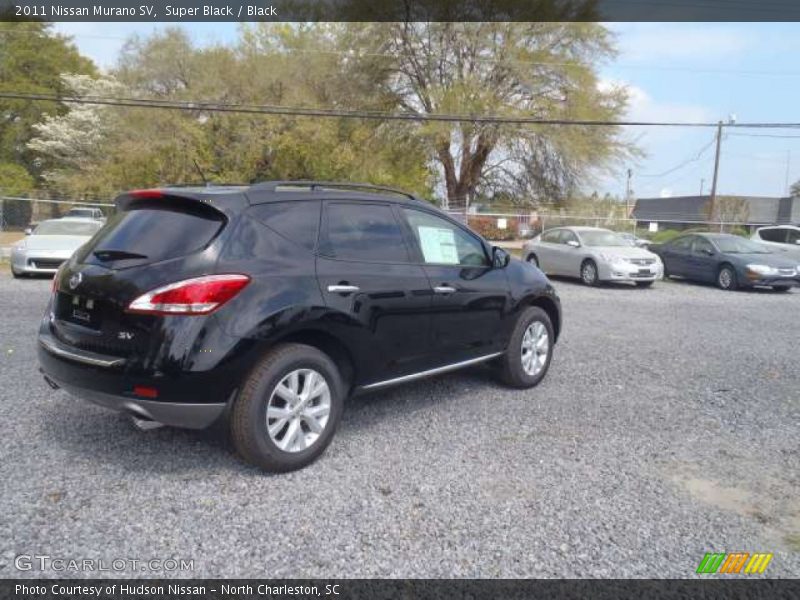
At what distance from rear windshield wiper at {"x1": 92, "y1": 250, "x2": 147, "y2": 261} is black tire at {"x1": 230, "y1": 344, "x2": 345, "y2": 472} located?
3.10ft

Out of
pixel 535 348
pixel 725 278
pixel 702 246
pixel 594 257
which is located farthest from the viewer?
pixel 702 246

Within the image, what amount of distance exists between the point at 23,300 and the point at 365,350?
26.4 feet

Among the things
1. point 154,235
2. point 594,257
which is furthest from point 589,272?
point 154,235

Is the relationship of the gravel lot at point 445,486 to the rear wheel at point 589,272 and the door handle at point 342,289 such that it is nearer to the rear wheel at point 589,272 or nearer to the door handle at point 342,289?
the door handle at point 342,289

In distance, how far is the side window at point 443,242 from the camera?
4512mm

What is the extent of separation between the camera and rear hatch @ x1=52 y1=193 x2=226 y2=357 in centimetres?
322

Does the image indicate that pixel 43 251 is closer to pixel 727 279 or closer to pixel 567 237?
pixel 567 237

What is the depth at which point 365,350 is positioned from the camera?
12.8ft

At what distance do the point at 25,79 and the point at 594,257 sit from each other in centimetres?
4516

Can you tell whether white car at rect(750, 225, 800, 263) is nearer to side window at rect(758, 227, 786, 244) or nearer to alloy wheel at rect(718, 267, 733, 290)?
side window at rect(758, 227, 786, 244)

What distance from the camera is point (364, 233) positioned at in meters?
4.12

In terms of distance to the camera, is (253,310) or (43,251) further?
(43,251)

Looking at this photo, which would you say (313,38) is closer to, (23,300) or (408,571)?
(23,300)

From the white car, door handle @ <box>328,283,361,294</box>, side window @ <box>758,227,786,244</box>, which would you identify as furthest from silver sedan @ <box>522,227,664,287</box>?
door handle @ <box>328,283,361,294</box>
